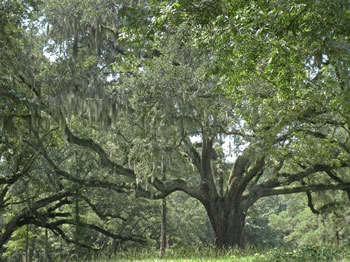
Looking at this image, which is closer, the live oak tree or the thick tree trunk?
the live oak tree

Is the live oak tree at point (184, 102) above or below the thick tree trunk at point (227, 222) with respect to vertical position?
above

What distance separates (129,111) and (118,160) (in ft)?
12.6

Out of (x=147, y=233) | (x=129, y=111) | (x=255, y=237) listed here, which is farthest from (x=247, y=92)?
(x=255, y=237)

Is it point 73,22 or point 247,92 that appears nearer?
point 247,92

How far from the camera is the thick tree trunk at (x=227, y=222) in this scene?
1465cm

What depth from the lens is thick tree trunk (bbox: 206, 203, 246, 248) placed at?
14.6 m

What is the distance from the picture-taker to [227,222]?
579 inches

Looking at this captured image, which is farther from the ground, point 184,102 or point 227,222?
point 184,102

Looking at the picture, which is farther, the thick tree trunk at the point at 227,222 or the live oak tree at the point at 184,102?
the thick tree trunk at the point at 227,222

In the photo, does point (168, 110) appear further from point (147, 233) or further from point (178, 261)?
point (147, 233)

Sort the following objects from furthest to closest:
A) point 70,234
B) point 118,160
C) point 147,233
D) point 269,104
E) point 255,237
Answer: point 255,237 < point 147,233 < point 70,234 < point 118,160 < point 269,104

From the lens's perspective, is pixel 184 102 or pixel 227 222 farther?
pixel 227 222

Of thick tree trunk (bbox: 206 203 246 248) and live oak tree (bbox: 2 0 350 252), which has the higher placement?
live oak tree (bbox: 2 0 350 252)

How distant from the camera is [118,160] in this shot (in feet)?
52.1
